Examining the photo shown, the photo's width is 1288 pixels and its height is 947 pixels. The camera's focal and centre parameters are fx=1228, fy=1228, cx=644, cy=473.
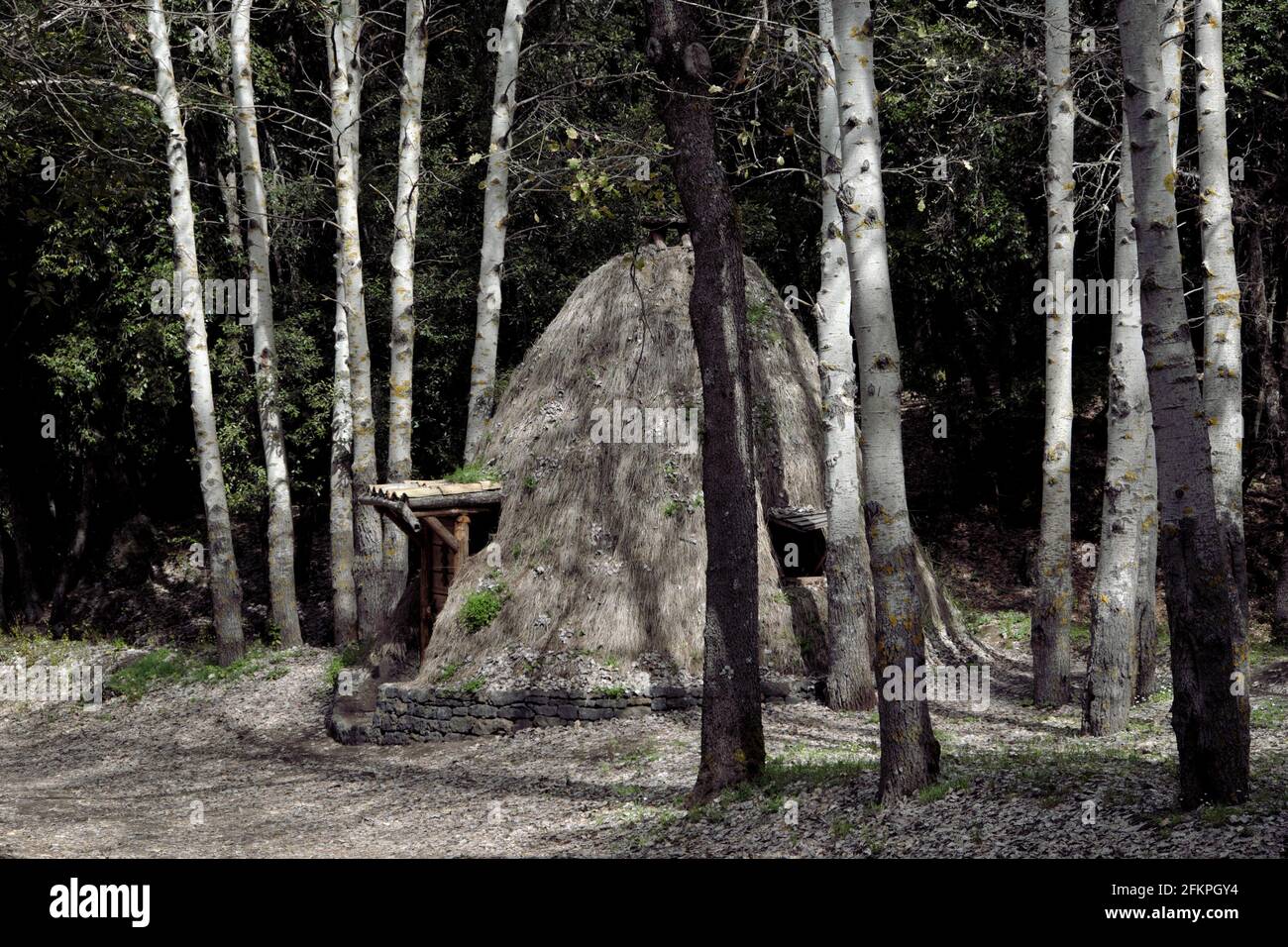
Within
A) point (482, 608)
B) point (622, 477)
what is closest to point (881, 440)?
point (622, 477)

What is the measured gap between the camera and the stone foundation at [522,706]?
14.9 meters

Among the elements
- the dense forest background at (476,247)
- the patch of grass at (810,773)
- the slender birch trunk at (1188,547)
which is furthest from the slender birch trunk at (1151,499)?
the dense forest background at (476,247)

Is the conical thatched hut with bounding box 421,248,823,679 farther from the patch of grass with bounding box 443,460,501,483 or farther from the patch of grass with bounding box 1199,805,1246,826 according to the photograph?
the patch of grass with bounding box 1199,805,1246,826

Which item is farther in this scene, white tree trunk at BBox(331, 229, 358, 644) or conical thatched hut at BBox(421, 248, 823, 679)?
white tree trunk at BBox(331, 229, 358, 644)

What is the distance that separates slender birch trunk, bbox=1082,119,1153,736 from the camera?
11875 millimetres

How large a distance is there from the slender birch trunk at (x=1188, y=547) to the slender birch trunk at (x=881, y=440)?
1.79 metres

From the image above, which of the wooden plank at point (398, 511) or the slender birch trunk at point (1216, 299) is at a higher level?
the slender birch trunk at point (1216, 299)

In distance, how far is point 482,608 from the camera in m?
16.1

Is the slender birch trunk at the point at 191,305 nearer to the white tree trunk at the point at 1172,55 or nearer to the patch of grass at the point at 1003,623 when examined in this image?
the patch of grass at the point at 1003,623

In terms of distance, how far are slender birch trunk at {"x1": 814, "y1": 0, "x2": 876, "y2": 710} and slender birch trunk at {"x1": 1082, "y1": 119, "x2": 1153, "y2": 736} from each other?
121 inches

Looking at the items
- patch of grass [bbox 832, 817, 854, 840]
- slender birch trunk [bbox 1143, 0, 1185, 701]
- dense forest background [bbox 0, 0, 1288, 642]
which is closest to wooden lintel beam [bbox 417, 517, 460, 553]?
dense forest background [bbox 0, 0, 1288, 642]

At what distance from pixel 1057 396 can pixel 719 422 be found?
5485mm

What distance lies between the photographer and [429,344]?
964 inches

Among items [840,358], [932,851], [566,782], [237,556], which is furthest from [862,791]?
[237,556]
